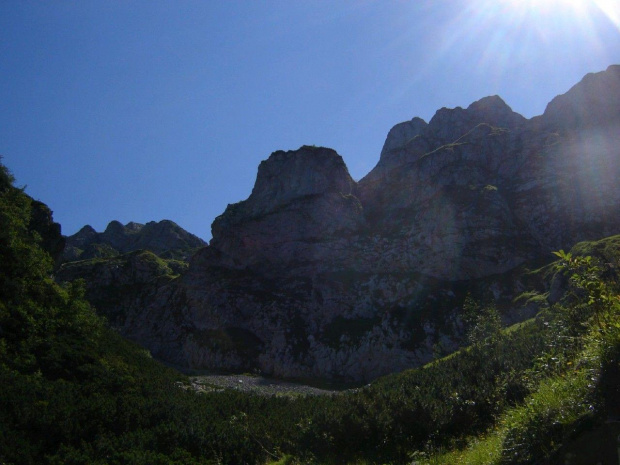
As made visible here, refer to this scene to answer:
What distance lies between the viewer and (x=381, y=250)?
94.9 m

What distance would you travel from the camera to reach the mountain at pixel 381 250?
79.4m

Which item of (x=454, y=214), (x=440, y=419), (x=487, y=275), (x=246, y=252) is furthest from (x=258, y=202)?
(x=440, y=419)

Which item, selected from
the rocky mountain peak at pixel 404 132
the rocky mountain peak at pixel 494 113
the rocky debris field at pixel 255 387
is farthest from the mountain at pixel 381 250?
the rocky mountain peak at pixel 404 132

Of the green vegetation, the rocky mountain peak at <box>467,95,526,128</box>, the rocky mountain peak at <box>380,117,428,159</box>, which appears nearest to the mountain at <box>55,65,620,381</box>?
the rocky mountain peak at <box>467,95,526,128</box>

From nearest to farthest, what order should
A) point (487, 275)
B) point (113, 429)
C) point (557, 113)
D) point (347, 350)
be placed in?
point (113, 429), point (347, 350), point (487, 275), point (557, 113)

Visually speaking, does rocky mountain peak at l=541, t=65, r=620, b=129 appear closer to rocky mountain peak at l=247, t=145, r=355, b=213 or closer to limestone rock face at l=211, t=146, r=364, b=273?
rocky mountain peak at l=247, t=145, r=355, b=213

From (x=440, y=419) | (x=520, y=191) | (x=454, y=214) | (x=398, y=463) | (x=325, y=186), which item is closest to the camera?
(x=398, y=463)

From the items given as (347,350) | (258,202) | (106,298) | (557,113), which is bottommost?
(347,350)

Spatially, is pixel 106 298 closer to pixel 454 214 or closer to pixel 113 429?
pixel 454 214

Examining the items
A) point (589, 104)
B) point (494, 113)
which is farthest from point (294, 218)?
point (589, 104)

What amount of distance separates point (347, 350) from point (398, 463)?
6728 cm

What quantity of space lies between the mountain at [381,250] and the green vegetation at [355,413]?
56805 mm

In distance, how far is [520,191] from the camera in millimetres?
101812

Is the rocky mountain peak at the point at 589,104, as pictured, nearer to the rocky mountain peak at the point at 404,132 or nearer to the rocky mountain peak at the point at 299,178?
the rocky mountain peak at the point at 404,132
